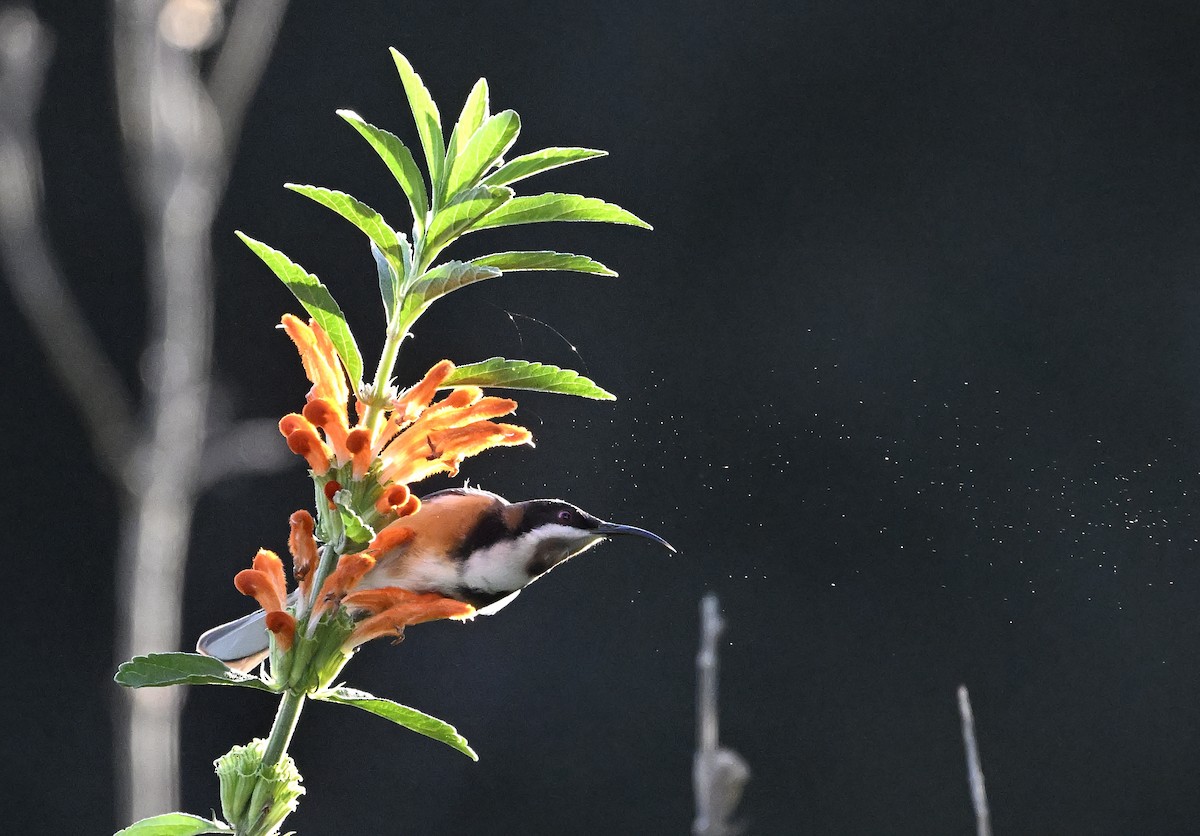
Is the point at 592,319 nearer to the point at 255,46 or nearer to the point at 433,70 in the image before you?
the point at 433,70

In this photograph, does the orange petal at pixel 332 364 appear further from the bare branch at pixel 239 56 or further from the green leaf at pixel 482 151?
the bare branch at pixel 239 56

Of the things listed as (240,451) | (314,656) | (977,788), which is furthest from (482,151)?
(240,451)

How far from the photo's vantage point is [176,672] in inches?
20.5

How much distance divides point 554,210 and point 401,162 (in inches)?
2.7

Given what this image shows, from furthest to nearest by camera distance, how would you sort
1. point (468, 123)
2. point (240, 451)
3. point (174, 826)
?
point (240, 451) → point (468, 123) → point (174, 826)

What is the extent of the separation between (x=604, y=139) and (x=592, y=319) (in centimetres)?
58

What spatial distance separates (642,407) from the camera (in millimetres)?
2469

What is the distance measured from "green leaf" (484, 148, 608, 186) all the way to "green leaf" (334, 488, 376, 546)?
5.9 inches

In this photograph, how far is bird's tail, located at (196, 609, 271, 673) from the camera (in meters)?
0.61

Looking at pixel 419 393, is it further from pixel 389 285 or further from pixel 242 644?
pixel 242 644

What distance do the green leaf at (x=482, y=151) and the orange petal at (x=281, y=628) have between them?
0.63ft

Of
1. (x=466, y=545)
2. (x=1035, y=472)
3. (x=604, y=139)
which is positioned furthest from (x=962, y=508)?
(x=466, y=545)

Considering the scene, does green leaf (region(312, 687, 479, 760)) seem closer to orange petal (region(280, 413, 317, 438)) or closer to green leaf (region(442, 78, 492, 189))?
orange petal (region(280, 413, 317, 438))

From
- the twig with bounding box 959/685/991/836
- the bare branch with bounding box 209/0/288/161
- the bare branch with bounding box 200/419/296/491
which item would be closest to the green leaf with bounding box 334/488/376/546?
the twig with bounding box 959/685/991/836
